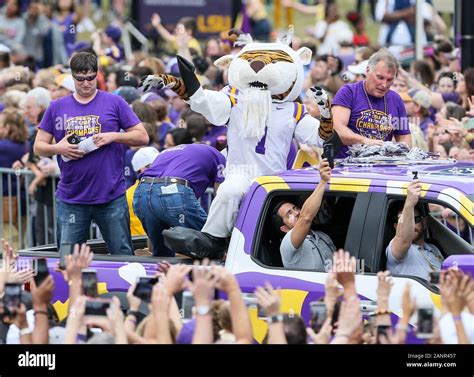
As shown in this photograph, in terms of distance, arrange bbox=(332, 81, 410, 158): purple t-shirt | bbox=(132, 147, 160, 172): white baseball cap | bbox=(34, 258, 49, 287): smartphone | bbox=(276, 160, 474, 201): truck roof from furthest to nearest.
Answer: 1. bbox=(132, 147, 160, 172): white baseball cap
2. bbox=(332, 81, 410, 158): purple t-shirt
3. bbox=(276, 160, 474, 201): truck roof
4. bbox=(34, 258, 49, 287): smartphone

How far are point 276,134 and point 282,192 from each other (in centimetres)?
104

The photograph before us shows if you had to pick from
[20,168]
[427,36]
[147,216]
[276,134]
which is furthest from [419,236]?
[427,36]

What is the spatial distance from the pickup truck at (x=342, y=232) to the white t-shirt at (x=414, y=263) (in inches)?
2.4

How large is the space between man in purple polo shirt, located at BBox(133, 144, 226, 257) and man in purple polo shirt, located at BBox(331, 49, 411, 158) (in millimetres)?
987

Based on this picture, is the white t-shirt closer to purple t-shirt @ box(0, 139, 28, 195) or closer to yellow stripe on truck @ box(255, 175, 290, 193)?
yellow stripe on truck @ box(255, 175, 290, 193)

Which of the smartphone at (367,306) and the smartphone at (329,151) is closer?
the smartphone at (367,306)

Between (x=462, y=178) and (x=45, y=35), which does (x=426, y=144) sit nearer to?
(x=462, y=178)

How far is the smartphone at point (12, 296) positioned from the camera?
229 inches

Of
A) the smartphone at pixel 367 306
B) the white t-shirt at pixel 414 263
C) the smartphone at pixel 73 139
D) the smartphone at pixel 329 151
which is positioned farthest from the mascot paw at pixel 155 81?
the smartphone at pixel 367 306

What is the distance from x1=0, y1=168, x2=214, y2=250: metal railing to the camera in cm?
1159

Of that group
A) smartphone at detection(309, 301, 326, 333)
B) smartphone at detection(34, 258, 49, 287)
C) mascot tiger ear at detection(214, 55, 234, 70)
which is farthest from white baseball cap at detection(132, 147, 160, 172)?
smartphone at detection(309, 301, 326, 333)

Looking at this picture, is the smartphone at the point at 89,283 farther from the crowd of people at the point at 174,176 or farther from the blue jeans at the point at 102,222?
the blue jeans at the point at 102,222

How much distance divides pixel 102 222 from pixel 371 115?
2.02 meters
